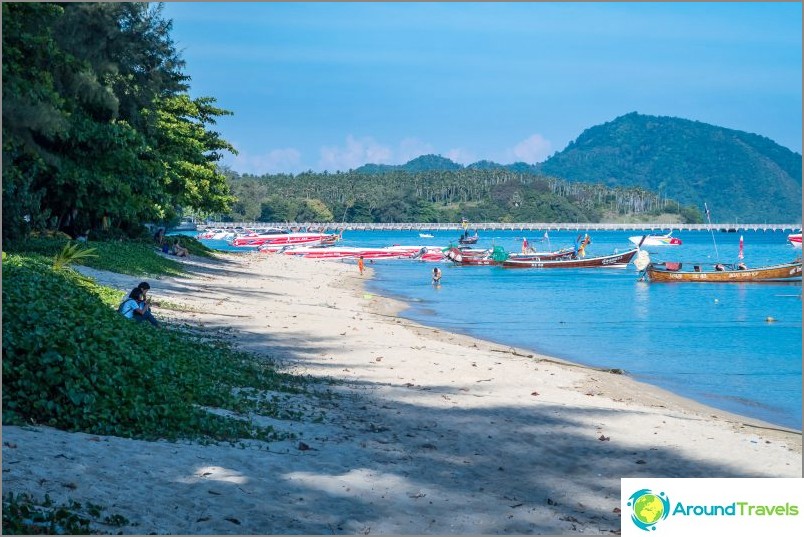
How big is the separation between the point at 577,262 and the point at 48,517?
70.3 metres

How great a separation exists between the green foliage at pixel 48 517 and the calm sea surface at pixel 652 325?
44.8 ft

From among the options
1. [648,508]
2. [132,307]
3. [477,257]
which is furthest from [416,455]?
[477,257]

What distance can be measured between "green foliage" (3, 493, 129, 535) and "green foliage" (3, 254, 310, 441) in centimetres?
249

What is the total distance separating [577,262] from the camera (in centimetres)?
7556

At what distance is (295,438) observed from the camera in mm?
11297

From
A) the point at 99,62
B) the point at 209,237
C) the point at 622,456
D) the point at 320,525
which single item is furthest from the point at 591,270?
the point at 209,237

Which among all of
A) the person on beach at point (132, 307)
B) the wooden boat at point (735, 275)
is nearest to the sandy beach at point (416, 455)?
the person on beach at point (132, 307)

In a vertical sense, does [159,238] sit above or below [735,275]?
above

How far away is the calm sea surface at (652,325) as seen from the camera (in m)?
22.5

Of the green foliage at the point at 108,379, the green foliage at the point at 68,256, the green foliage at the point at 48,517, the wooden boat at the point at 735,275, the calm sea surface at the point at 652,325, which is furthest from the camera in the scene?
the wooden boat at the point at 735,275

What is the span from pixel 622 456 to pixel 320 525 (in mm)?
5239

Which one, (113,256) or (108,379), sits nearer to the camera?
(108,379)

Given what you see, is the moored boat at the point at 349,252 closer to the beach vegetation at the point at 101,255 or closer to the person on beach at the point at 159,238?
the person on beach at the point at 159,238

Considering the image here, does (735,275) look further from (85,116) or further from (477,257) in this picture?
(85,116)
